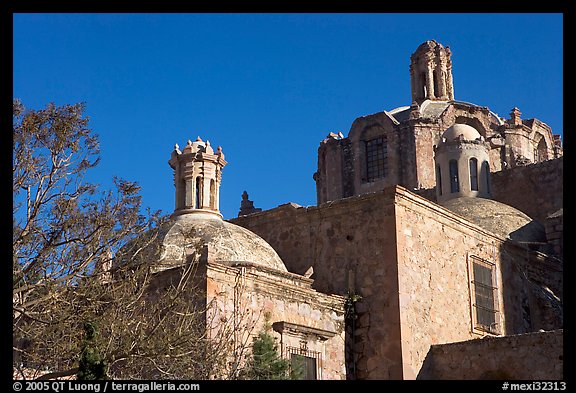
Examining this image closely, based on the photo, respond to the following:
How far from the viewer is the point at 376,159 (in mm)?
37281

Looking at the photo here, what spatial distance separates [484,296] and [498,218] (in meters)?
4.46

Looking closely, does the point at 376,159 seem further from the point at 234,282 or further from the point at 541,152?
the point at 234,282

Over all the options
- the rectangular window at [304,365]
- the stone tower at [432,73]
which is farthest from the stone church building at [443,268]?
the stone tower at [432,73]

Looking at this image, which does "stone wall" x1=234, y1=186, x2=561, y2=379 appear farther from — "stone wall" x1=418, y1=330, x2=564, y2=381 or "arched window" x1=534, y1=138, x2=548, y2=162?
"arched window" x1=534, y1=138, x2=548, y2=162

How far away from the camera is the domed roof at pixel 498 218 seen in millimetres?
26484

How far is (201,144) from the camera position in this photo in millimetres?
22500

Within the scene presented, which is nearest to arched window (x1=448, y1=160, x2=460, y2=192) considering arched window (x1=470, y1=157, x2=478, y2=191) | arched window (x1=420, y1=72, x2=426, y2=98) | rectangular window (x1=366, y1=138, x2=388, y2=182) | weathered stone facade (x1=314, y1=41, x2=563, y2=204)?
arched window (x1=470, y1=157, x2=478, y2=191)

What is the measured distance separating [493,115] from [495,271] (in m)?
16.5

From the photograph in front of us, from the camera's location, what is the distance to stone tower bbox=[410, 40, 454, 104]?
131 feet

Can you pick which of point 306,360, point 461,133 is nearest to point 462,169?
point 461,133

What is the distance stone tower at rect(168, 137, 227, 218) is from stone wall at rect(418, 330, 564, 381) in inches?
227

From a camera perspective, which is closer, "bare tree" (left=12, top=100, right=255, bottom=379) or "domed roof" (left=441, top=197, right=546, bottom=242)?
"bare tree" (left=12, top=100, right=255, bottom=379)

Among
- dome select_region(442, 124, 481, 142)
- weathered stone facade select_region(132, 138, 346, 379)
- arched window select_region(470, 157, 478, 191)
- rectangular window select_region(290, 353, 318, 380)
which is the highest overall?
dome select_region(442, 124, 481, 142)

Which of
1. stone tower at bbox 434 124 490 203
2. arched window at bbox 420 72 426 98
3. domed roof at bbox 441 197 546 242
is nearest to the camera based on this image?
domed roof at bbox 441 197 546 242
